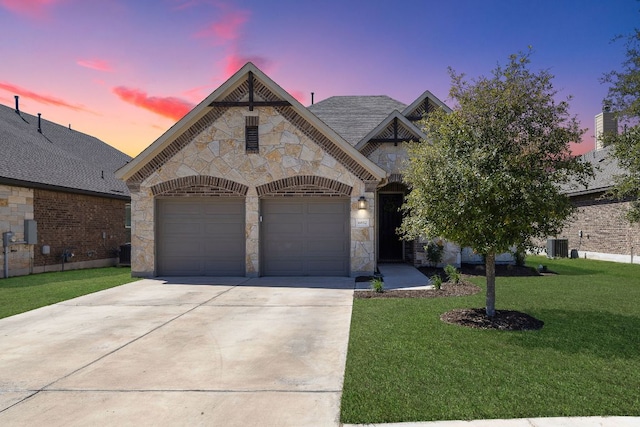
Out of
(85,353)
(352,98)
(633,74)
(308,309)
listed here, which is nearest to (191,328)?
(85,353)

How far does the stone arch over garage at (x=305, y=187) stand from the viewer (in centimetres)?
1341

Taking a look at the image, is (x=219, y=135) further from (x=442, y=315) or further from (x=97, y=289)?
A: (x=442, y=315)

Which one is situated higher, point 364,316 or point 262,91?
point 262,91

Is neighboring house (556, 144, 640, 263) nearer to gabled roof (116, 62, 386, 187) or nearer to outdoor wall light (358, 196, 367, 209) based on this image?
outdoor wall light (358, 196, 367, 209)

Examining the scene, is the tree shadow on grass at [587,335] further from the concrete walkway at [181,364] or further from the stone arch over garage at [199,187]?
the stone arch over garage at [199,187]

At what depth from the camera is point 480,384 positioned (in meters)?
4.84

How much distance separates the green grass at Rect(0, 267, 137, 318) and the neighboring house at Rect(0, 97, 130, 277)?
4.36 ft

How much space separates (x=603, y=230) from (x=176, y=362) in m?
21.4

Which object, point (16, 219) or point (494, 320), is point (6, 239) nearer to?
point (16, 219)

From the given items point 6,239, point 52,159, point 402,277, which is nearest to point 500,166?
point 402,277

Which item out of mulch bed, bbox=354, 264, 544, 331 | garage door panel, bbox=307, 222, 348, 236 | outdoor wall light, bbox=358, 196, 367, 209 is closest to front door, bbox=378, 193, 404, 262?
mulch bed, bbox=354, 264, 544, 331

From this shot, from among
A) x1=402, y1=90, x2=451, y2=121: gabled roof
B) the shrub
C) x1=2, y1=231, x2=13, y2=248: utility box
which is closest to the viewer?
x1=2, y1=231, x2=13, y2=248: utility box

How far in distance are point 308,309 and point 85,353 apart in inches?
165

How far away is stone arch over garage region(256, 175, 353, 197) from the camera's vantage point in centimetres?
1341
